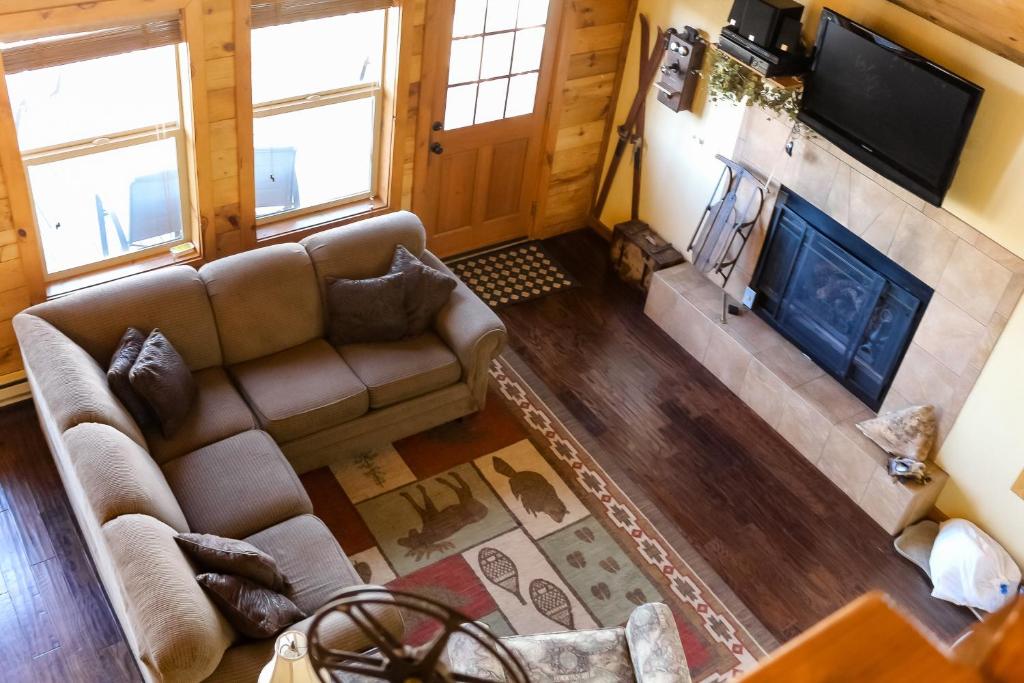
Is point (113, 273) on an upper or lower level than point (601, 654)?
upper

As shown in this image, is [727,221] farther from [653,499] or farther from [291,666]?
[291,666]

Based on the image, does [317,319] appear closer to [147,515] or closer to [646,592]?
[147,515]

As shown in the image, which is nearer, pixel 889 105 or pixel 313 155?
pixel 889 105

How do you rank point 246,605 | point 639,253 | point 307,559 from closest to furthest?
point 246,605 < point 307,559 < point 639,253

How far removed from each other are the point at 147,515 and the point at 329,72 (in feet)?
8.86

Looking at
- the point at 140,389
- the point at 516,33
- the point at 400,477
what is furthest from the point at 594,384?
the point at 140,389

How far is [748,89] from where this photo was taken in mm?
5273

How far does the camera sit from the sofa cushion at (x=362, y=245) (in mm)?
5008

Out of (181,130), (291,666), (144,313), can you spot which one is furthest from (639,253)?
(291,666)

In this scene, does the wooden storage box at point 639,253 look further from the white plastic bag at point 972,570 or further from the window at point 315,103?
the white plastic bag at point 972,570

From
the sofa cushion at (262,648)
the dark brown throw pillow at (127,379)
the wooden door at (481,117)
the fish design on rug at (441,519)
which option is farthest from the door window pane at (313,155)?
the sofa cushion at (262,648)

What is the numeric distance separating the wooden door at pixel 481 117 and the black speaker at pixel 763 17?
1.27 metres

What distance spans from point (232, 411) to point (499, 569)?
141 centimetres

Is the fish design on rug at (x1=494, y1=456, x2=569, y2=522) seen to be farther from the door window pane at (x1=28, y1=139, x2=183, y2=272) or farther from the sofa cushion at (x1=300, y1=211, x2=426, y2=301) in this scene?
the door window pane at (x1=28, y1=139, x2=183, y2=272)
